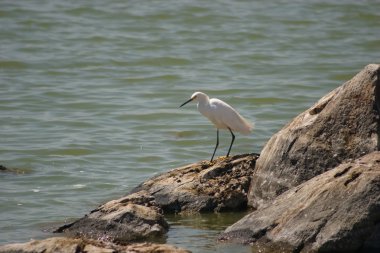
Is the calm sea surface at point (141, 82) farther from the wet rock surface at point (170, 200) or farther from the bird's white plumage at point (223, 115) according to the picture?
the bird's white plumage at point (223, 115)

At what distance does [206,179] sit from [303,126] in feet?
4.52

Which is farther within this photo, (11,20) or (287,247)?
(11,20)

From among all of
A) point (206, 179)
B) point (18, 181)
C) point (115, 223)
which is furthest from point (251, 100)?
point (115, 223)

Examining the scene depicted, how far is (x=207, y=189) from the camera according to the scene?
9.21 metres

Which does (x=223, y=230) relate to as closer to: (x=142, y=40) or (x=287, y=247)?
(x=287, y=247)

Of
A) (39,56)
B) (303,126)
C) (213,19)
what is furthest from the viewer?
(213,19)

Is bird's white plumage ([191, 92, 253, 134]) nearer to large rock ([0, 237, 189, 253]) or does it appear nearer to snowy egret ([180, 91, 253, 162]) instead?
snowy egret ([180, 91, 253, 162])

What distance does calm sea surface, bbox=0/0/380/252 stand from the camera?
11586mm

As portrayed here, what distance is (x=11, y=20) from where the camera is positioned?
25.5 m

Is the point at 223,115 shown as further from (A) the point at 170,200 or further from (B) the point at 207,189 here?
(A) the point at 170,200

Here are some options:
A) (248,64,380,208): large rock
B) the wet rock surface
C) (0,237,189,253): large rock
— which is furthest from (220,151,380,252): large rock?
the wet rock surface

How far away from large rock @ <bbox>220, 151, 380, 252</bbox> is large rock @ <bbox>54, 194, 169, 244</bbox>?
3.73 ft

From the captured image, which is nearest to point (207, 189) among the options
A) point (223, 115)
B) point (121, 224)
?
point (121, 224)

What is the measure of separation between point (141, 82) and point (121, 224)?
12.4m
